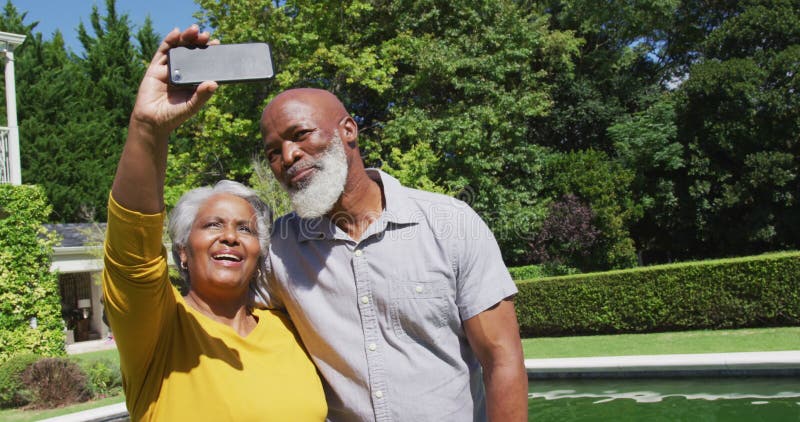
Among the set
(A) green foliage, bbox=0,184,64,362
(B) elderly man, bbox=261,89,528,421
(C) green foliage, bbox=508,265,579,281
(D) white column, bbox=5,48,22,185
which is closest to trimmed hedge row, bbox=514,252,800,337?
(C) green foliage, bbox=508,265,579,281

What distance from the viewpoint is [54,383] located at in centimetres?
915

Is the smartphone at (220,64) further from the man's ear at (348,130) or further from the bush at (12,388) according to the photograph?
the bush at (12,388)

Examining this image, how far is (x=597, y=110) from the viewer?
23.9 m

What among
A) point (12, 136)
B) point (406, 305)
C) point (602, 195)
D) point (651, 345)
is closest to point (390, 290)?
point (406, 305)

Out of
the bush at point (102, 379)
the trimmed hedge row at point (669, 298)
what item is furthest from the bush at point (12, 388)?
the trimmed hedge row at point (669, 298)

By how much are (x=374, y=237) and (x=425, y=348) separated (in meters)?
0.37

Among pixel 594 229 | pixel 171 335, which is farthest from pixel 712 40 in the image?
pixel 171 335

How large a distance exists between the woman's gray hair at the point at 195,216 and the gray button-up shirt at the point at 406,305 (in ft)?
0.81

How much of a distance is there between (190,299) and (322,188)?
632 mm

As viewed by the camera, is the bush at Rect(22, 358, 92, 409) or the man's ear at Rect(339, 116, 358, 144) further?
the bush at Rect(22, 358, 92, 409)

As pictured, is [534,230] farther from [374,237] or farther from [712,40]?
[374,237]

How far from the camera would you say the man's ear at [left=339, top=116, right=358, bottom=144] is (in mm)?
2137

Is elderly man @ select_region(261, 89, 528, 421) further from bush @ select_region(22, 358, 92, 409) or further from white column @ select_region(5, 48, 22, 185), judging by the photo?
white column @ select_region(5, 48, 22, 185)

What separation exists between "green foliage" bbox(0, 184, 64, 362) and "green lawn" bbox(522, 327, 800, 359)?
8602mm
